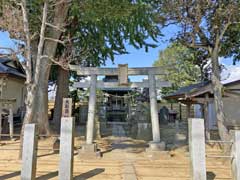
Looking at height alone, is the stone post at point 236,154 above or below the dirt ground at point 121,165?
above

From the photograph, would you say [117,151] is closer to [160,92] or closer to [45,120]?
[45,120]

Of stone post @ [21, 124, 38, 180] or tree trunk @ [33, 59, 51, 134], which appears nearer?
stone post @ [21, 124, 38, 180]

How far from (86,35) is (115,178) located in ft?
30.0

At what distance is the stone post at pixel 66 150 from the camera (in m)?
5.16

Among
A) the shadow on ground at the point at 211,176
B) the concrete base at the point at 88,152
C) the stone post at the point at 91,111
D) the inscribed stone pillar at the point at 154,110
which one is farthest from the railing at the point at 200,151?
the stone post at the point at 91,111

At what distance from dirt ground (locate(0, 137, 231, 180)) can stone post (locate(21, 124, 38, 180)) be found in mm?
556

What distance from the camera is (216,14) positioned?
7703 millimetres

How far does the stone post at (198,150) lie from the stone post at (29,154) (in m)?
3.06

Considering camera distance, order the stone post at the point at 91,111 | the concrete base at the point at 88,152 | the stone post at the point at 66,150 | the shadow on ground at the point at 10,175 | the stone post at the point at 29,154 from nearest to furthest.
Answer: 1. the stone post at the point at 29,154
2. the stone post at the point at 66,150
3. the shadow on ground at the point at 10,175
4. the concrete base at the point at 88,152
5. the stone post at the point at 91,111

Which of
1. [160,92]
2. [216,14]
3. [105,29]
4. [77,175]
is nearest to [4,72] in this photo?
[105,29]

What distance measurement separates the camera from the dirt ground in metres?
5.78

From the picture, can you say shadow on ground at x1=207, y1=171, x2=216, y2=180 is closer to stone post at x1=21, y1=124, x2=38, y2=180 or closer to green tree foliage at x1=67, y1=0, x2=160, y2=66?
stone post at x1=21, y1=124, x2=38, y2=180

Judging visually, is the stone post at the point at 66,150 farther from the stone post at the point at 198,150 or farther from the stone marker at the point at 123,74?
the stone marker at the point at 123,74

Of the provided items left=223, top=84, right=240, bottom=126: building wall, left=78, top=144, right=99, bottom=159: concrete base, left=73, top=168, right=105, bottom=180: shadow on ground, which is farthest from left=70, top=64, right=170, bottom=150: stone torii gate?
left=223, top=84, right=240, bottom=126: building wall
